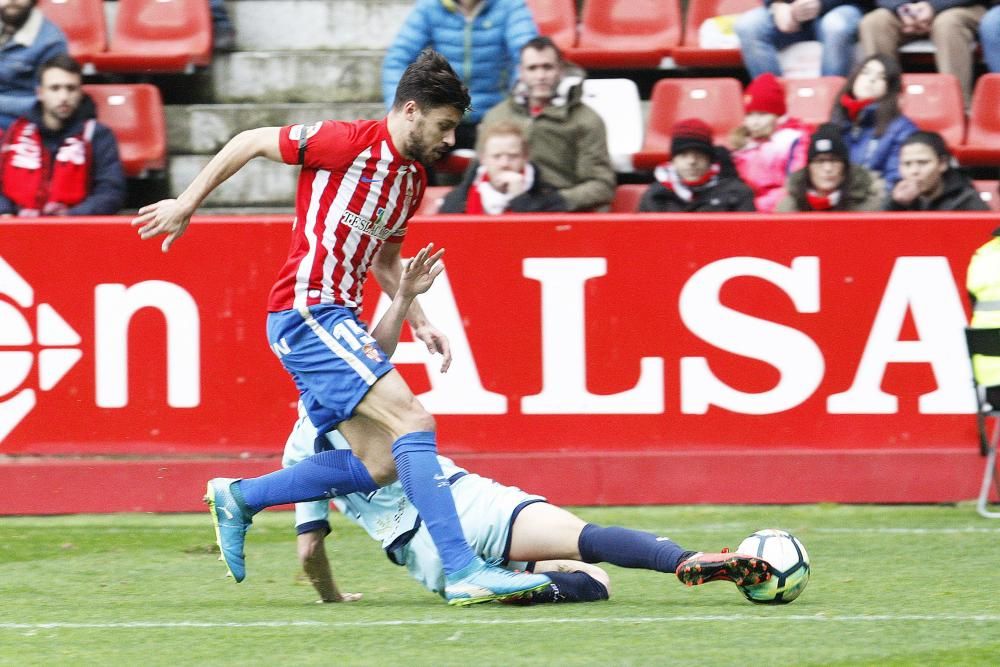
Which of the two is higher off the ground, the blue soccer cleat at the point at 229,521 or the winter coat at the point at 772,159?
the winter coat at the point at 772,159

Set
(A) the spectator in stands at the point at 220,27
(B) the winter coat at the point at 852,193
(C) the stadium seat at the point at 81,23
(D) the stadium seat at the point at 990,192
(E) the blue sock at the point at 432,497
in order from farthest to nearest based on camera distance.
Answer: (A) the spectator in stands at the point at 220,27 < (C) the stadium seat at the point at 81,23 < (D) the stadium seat at the point at 990,192 < (B) the winter coat at the point at 852,193 < (E) the blue sock at the point at 432,497

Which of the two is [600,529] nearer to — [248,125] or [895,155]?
[895,155]

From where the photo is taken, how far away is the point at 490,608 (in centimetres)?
570

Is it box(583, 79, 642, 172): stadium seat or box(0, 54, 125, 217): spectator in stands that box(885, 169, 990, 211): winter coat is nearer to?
box(583, 79, 642, 172): stadium seat

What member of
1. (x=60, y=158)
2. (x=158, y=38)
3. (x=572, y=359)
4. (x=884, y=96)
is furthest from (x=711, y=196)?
(x=158, y=38)

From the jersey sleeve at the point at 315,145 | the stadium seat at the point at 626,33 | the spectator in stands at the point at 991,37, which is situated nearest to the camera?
the jersey sleeve at the point at 315,145

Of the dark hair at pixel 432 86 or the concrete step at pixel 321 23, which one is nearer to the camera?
the dark hair at pixel 432 86

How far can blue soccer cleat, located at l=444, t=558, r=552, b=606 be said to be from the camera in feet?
17.9

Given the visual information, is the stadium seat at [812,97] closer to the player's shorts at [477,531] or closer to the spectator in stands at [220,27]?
the spectator in stands at [220,27]

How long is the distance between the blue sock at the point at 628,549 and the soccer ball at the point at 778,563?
9.3 inches

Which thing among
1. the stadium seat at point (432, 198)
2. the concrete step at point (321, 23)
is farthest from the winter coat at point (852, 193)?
the concrete step at point (321, 23)

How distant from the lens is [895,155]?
32.1 ft

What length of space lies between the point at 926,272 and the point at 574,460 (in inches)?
78.8

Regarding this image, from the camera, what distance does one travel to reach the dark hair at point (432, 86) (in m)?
5.52
